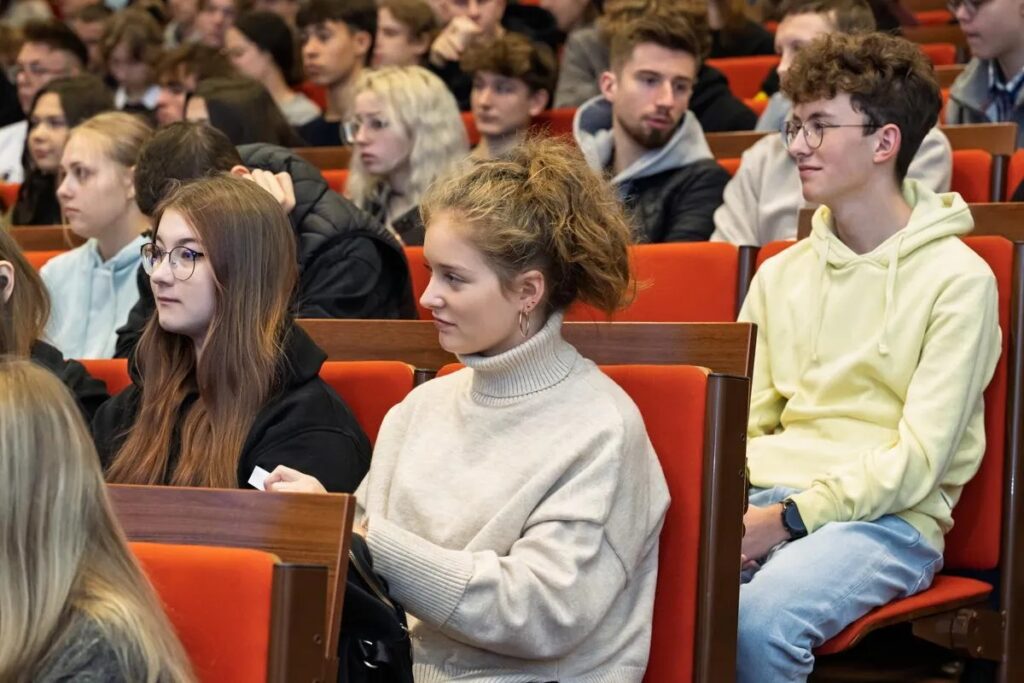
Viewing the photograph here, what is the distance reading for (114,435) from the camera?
234cm

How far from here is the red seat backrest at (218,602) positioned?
151 cm

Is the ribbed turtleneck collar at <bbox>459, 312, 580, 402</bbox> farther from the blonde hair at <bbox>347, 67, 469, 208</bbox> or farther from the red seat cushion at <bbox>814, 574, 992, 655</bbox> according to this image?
the blonde hair at <bbox>347, 67, 469, 208</bbox>

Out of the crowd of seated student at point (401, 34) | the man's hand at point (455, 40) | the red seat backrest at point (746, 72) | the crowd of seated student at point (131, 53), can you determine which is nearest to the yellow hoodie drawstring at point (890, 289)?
the red seat backrest at point (746, 72)

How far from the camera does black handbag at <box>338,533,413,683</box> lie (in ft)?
5.67

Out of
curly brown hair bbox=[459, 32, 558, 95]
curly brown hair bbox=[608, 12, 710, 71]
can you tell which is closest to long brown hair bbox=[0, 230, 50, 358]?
curly brown hair bbox=[608, 12, 710, 71]

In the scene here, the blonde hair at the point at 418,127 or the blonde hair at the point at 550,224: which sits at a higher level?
the blonde hair at the point at 550,224

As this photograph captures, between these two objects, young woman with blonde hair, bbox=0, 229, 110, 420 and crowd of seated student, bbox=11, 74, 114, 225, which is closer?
young woman with blonde hair, bbox=0, 229, 110, 420

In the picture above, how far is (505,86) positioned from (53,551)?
118 inches

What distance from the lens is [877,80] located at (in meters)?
2.44

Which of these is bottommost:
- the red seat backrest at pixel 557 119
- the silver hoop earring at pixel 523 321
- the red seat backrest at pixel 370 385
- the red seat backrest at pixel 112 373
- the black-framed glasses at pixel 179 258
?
the red seat backrest at pixel 112 373

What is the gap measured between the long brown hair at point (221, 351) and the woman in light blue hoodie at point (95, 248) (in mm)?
1056

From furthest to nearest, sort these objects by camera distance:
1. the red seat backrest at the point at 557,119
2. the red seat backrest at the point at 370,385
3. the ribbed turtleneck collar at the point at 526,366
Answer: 1. the red seat backrest at the point at 557,119
2. the red seat backrest at the point at 370,385
3. the ribbed turtleneck collar at the point at 526,366

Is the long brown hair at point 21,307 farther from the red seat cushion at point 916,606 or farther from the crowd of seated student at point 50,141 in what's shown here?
the crowd of seated student at point 50,141

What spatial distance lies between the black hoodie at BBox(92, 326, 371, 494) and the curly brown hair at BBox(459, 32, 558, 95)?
2114 millimetres
